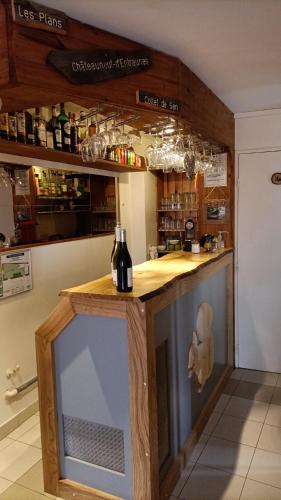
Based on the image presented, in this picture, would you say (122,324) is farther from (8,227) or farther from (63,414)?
(8,227)

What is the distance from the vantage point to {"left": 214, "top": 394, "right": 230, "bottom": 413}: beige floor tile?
287 centimetres

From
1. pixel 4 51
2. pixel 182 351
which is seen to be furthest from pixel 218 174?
pixel 4 51

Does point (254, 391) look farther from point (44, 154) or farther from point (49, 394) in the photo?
point (44, 154)

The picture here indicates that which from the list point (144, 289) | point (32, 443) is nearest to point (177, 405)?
point (144, 289)

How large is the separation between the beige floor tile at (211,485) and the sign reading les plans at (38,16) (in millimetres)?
2395

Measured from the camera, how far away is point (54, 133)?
256 cm

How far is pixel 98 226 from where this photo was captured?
12.5 feet

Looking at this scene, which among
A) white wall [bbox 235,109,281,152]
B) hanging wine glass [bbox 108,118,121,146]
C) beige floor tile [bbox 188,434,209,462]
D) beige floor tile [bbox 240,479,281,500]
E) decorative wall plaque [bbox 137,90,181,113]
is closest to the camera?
decorative wall plaque [bbox 137,90,181,113]

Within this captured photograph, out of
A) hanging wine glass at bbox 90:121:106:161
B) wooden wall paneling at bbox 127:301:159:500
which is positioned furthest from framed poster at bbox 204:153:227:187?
wooden wall paneling at bbox 127:301:159:500

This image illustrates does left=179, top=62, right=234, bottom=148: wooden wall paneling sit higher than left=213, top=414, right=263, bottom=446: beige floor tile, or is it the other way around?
left=179, top=62, right=234, bottom=148: wooden wall paneling

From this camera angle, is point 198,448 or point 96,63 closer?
point 96,63

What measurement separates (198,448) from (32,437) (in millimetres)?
1154

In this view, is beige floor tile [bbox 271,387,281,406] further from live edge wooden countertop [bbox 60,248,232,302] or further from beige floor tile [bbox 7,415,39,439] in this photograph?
beige floor tile [bbox 7,415,39,439]

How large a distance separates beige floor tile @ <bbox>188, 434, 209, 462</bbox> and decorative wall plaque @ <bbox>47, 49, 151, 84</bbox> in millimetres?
2246
